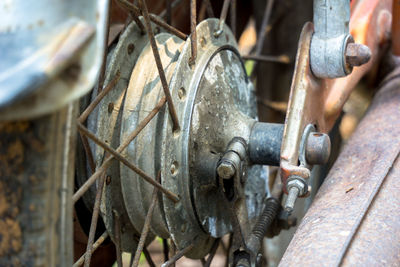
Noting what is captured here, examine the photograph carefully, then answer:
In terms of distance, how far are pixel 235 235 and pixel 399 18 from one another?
865mm

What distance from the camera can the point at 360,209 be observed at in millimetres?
1070

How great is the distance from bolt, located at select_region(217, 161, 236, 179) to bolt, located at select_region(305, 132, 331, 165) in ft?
0.54

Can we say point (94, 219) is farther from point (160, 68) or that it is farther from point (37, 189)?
point (37, 189)

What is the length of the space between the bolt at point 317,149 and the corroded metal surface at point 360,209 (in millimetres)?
71

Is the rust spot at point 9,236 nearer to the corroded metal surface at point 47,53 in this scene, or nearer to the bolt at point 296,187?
the corroded metal surface at point 47,53

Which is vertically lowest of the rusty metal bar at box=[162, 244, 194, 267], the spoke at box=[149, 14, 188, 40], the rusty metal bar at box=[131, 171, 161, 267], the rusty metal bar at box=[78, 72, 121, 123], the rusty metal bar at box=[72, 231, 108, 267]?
the rusty metal bar at box=[162, 244, 194, 267]

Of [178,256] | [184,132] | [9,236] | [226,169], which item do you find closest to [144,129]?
[184,132]

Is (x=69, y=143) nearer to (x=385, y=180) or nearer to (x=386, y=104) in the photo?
(x=385, y=180)

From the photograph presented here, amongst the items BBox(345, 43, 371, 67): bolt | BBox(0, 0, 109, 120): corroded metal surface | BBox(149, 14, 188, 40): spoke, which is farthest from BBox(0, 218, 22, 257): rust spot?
BBox(345, 43, 371, 67): bolt

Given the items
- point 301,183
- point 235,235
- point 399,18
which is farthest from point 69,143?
point 399,18

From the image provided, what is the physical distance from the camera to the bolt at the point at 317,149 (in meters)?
1.20

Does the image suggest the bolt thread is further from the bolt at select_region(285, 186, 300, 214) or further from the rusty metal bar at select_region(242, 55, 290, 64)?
the rusty metal bar at select_region(242, 55, 290, 64)

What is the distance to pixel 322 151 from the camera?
1.20 m

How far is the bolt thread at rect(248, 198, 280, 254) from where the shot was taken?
1.29m
